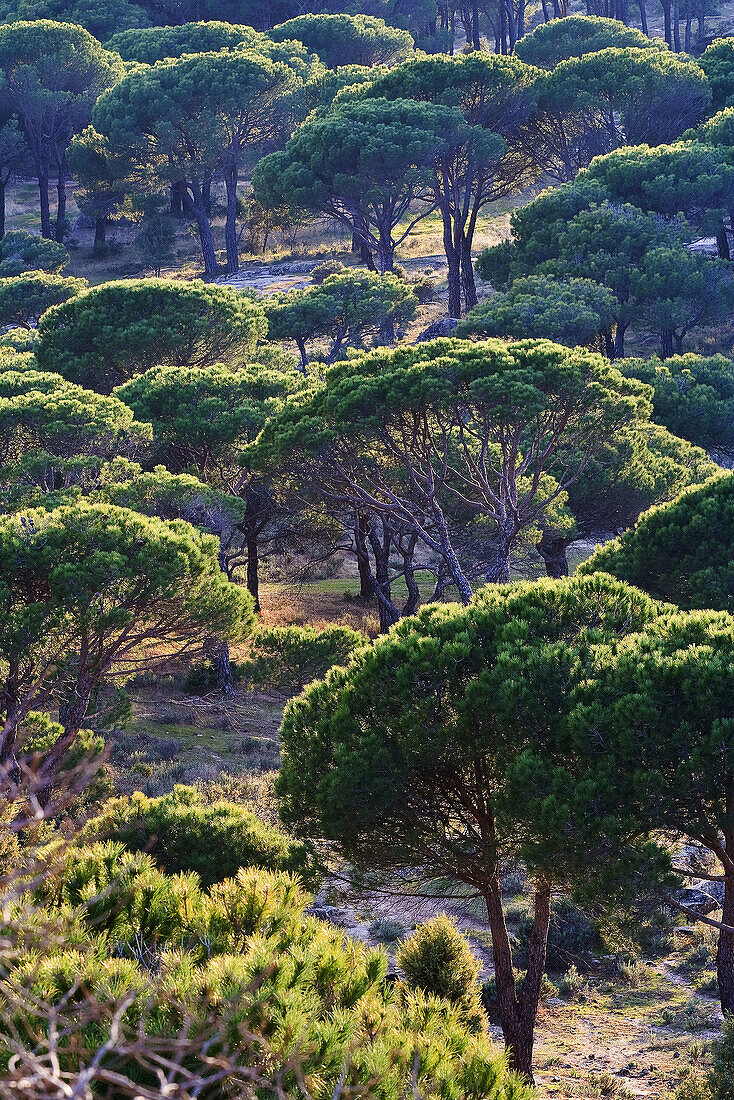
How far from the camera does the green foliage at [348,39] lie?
6066 cm

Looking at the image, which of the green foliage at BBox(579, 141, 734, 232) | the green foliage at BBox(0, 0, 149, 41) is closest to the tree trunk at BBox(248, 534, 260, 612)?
the green foliage at BBox(579, 141, 734, 232)

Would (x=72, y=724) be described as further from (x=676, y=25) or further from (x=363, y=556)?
(x=676, y=25)

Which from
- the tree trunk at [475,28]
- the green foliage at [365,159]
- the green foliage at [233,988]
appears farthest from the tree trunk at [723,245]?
the green foliage at [233,988]

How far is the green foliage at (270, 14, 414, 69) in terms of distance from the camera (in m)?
60.7

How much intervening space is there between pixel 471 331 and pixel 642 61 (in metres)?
18.8

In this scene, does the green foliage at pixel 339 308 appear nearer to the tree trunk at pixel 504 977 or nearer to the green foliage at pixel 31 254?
the green foliage at pixel 31 254

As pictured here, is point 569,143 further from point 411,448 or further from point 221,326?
point 411,448

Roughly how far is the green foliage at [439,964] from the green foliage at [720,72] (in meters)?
44.8

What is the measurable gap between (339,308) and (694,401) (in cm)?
1260

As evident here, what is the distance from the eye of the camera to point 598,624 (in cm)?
1155

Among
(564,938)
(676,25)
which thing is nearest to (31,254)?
(564,938)

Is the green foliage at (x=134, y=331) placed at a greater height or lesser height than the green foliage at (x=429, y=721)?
greater

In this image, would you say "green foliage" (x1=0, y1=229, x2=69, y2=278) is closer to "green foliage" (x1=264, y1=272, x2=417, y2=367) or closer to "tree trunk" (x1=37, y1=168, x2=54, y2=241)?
"tree trunk" (x1=37, y1=168, x2=54, y2=241)

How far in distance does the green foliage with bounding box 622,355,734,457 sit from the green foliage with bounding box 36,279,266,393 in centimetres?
1287
